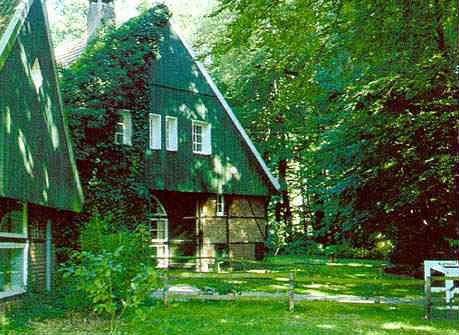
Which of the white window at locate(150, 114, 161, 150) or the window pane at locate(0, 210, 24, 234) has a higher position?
the white window at locate(150, 114, 161, 150)

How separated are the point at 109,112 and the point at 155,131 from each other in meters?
5.76

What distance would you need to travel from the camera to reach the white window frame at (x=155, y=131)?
875 inches

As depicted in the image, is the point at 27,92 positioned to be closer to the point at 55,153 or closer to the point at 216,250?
the point at 55,153

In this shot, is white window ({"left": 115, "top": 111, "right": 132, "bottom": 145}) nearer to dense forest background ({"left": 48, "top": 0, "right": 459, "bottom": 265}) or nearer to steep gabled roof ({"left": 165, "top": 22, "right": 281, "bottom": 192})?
dense forest background ({"left": 48, "top": 0, "right": 459, "bottom": 265})

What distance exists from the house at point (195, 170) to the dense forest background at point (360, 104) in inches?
63.3

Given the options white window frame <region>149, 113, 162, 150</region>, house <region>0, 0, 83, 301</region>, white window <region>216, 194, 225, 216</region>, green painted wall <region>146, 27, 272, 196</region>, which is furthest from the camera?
white window <region>216, 194, 225, 216</region>

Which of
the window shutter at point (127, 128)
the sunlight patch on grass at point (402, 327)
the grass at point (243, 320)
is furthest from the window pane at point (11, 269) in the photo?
the sunlight patch on grass at point (402, 327)

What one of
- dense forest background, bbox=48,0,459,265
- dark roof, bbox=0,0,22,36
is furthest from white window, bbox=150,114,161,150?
dark roof, bbox=0,0,22,36

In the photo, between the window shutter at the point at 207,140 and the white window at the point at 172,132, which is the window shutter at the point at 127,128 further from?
the window shutter at the point at 207,140

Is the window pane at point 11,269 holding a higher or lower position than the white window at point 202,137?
lower

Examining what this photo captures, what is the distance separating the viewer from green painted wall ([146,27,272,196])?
22469 mm

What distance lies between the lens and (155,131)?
22312mm

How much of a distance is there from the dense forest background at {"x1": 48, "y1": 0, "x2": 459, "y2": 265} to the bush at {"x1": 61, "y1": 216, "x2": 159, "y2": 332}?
4.00 m

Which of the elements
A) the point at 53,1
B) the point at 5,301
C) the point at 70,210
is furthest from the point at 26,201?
the point at 53,1
